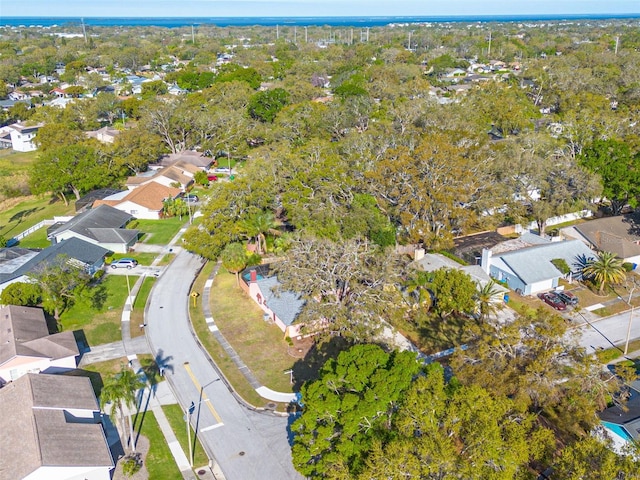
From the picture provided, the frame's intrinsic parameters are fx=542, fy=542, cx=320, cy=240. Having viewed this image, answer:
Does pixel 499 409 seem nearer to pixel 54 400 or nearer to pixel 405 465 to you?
pixel 405 465

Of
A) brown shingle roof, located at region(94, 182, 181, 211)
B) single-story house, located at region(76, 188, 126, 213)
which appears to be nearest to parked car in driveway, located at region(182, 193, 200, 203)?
brown shingle roof, located at region(94, 182, 181, 211)

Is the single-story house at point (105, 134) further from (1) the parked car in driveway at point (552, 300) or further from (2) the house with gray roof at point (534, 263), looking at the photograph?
(1) the parked car in driveway at point (552, 300)

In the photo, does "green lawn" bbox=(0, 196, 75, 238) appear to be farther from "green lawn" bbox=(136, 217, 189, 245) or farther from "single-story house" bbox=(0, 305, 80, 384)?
"single-story house" bbox=(0, 305, 80, 384)

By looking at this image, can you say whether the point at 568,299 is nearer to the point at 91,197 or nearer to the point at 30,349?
the point at 30,349

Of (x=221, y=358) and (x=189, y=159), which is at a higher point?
(x=189, y=159)

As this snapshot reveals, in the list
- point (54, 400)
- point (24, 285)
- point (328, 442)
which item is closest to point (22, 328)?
point (24, 285)

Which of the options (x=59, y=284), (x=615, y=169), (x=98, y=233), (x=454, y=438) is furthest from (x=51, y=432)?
(x=615, y=169)

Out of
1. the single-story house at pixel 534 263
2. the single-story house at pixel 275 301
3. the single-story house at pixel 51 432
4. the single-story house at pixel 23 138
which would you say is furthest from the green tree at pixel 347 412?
the single-story house at pixel 23 138
